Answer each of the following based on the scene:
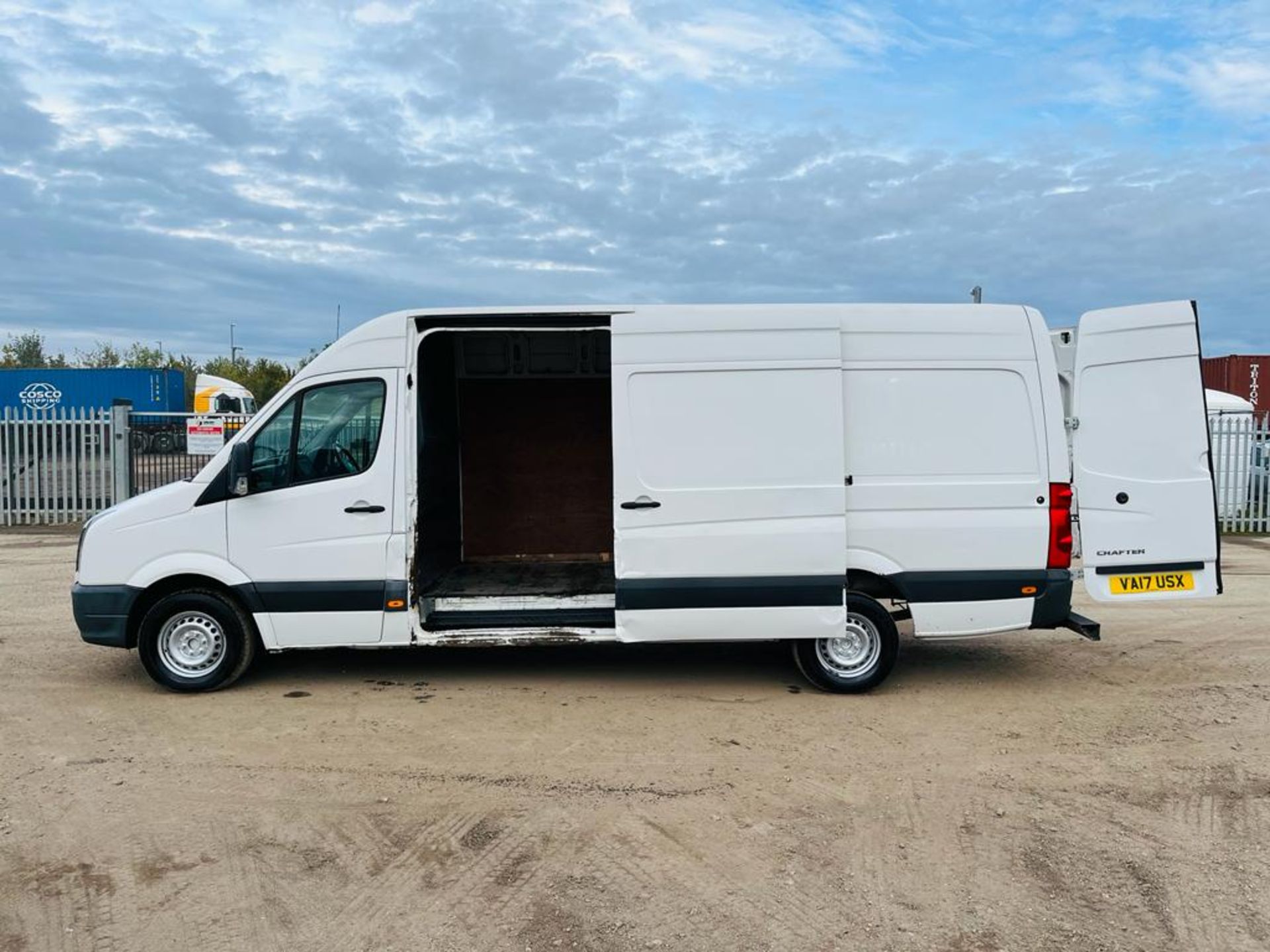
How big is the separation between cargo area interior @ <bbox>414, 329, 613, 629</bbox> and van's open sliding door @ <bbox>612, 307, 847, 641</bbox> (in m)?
1.64

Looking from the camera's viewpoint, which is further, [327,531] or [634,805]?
[327,531]

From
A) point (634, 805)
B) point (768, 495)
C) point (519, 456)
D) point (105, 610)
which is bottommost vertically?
point (634, 805)

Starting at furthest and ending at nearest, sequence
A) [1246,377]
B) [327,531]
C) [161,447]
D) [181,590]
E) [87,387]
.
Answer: [87,387] < [1246,377] < [161,447] < [181,590] < [327,531]

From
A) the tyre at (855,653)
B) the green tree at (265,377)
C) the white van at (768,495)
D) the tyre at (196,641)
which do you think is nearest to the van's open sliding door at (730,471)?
the white van at (768,495)

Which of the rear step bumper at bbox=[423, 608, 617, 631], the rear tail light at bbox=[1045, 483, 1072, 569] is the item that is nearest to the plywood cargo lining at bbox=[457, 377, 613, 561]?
the rear step bumper at bbox=[423, 608, 617, 631]

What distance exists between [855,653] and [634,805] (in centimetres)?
233

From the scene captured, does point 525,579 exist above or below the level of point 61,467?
below

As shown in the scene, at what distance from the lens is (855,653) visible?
6.46 m

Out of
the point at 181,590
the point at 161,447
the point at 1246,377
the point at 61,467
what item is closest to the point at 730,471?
the point at 181,590

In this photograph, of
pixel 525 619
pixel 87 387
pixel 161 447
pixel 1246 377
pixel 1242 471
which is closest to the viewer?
pixel 525 619

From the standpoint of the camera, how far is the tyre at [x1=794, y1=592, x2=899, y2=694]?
6.37 metres

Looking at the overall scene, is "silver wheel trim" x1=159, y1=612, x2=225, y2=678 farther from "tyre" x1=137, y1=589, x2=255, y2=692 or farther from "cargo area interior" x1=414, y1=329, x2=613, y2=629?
"cargo area interior" x1=414, y1=329, x2=613, y2=629

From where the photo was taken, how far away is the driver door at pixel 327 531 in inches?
248

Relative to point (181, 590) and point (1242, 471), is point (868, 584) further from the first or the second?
point (1242, 471)
